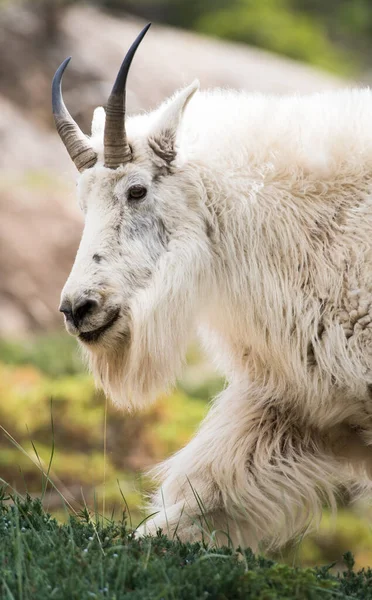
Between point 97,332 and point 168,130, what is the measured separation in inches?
38.8

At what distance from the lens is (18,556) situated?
308 centimetres

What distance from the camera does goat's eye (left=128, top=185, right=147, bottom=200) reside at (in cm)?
452

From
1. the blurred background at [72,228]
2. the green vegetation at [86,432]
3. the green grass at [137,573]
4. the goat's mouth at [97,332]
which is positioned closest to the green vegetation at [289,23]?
the blurred background at [72,228]

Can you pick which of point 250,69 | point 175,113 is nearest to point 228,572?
point 175,113

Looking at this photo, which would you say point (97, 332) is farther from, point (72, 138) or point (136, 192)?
point (72, 138)

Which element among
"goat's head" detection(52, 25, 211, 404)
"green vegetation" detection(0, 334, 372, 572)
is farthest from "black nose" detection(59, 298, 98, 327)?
"green vegetation" detection(0, 334, 372, 572)

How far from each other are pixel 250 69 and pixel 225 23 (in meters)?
5.57

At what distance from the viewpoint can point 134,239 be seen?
4449mm

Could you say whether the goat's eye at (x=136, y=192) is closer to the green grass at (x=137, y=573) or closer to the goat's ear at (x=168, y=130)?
the goat's ear at (x=168, y=130)

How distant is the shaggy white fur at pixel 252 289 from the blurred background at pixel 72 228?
3.09m

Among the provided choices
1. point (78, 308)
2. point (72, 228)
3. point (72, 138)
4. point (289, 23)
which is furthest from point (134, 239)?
point (289, 23)

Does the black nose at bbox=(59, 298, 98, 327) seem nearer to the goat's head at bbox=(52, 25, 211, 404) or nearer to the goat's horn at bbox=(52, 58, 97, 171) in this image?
the goat's head at bbox=(52, 25, 211, 404)

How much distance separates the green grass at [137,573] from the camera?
9.70ft

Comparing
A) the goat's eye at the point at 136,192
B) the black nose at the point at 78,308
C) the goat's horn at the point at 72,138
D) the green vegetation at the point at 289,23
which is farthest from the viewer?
the green vegetation at the point at 289,23
